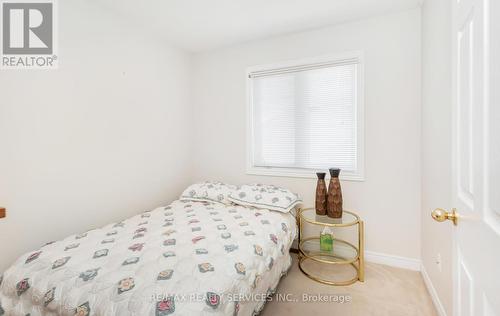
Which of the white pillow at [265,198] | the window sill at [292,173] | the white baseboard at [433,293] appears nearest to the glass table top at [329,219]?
the white pillow at [265,198]

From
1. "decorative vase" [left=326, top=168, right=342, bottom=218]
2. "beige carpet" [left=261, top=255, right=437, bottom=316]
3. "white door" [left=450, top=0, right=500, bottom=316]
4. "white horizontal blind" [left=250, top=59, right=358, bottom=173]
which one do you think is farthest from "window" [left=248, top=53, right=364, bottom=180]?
"white door" [left=450, top=0, right=500, bottom=316]

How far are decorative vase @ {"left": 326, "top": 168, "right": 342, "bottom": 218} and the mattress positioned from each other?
586 mm

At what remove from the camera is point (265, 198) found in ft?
7.19

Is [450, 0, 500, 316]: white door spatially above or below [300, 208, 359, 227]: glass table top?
above

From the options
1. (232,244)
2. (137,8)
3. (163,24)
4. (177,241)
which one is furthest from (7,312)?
(163,24)

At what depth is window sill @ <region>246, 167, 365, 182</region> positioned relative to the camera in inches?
89.9

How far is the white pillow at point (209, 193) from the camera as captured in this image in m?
2.38

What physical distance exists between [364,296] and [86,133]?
8.27ft

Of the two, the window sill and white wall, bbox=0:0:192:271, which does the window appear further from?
white wall, bbox=0:0:192:271

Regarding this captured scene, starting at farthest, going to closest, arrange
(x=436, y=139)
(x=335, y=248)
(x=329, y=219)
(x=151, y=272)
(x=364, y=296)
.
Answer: (x=335, y=248) < (x=329, y=219) < (x=364, y=296) < (x=436, y=139) < (x=151, y=272)

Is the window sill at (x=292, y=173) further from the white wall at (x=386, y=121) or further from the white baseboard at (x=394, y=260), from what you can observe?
the white baseboard at (x=394, y=260)

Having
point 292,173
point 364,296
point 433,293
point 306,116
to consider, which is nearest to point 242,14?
point 306,116

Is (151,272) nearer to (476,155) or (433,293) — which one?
(476,155)

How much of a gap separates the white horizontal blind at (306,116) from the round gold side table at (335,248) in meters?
0.53
